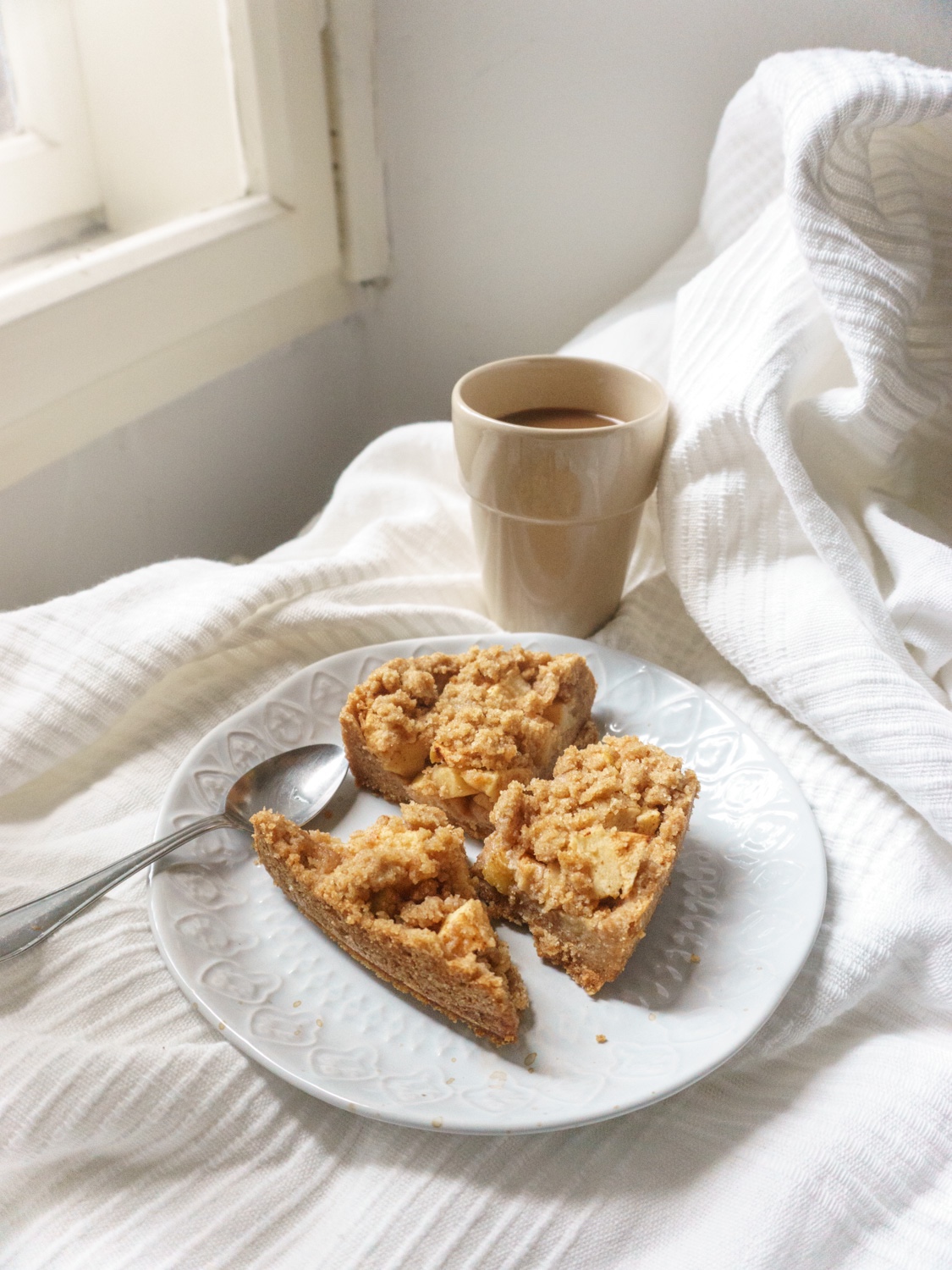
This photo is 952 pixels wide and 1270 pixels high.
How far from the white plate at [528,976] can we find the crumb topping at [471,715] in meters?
0.07

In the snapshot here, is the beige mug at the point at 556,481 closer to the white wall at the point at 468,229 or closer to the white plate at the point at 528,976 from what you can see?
the white plate at the point at 528,976

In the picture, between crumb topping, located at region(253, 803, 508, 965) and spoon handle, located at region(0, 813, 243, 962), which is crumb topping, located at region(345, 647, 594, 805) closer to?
crumb topping, located at region(253, 803, 508, 965)

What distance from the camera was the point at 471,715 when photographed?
814 millimetres

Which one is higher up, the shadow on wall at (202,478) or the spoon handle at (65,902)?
the shadow on wall at (202,478)

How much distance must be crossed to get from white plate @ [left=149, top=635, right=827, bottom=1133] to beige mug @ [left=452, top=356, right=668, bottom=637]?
185 mm

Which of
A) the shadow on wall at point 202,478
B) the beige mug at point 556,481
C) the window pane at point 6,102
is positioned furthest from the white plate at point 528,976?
the window pane at point 6,102

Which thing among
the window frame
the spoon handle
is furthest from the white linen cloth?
the window frame

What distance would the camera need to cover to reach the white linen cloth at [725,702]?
595 millimetres

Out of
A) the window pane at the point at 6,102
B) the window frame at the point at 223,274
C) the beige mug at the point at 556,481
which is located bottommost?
the beige mug at the point at 556,481

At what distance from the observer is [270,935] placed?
741 mm

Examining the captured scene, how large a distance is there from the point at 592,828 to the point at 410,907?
0.14m

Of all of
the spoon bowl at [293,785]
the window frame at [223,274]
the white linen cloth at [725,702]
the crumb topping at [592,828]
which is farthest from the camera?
the window frame at [223,274]

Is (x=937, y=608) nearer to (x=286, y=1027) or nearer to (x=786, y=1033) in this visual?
(x=786, y=1033)

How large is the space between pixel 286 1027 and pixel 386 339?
3.26 feet
